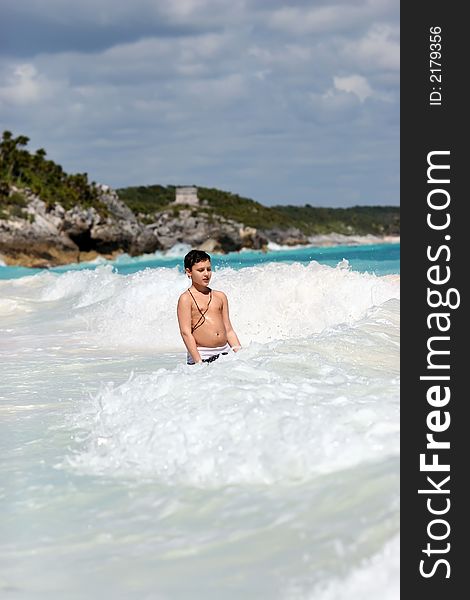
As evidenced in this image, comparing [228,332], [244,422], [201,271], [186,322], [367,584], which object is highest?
[201,271]

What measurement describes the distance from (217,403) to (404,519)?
7.30 feet

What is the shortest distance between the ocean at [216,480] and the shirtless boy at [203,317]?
0.95ft

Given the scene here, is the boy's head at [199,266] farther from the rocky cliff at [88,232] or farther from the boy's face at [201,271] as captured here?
the rocky cliff at [88,232]

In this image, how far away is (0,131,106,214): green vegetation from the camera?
92375 millimetres

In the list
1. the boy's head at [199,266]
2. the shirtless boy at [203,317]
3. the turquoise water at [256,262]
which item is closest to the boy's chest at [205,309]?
the shirtless boy at [203,317]

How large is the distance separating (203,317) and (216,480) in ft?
9.29

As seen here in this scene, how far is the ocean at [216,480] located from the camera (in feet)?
13.0

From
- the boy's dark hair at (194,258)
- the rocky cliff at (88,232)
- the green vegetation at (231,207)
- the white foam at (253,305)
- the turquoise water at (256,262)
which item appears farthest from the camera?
the green vegetation at (231,207)

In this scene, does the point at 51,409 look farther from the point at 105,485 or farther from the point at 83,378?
the point at 105,485

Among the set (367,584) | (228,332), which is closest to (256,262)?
(228,332)

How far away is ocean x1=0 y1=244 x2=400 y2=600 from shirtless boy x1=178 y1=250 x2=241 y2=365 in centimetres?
29

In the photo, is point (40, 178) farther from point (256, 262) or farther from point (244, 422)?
point (244, 422)

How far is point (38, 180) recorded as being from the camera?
10294 cm

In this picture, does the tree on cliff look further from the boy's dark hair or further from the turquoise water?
the boy's dark hair
